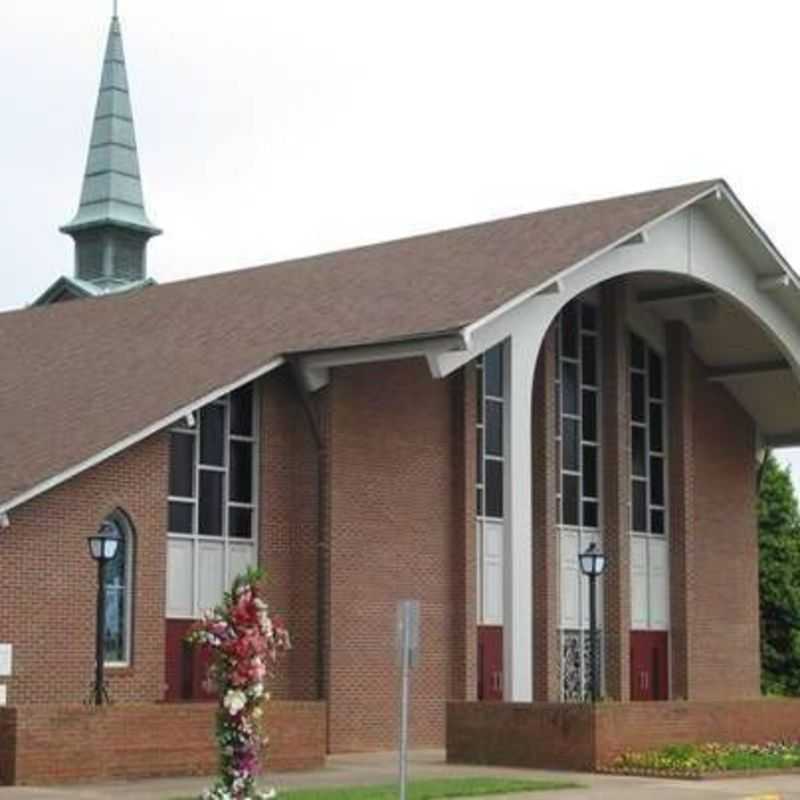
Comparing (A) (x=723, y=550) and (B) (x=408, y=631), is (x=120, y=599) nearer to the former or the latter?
(B) (x=408, y=631)

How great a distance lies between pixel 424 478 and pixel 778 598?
861 inches

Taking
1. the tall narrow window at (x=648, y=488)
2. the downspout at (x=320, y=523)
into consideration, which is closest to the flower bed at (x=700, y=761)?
the downspout at (x=320, y=523)

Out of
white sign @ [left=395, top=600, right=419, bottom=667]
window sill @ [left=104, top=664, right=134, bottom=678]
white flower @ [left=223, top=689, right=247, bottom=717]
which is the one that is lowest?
white flower @ [left=223, top=689, right=247, bottom=717]

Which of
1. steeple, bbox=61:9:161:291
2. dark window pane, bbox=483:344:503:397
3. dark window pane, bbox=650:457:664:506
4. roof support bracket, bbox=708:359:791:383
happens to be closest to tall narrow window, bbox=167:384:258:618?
dark window pane, bbox=483:344:503:397

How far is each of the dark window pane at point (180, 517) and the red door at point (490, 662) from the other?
651 cm

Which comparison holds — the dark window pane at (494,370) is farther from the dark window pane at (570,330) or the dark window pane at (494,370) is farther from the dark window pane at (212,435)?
the dark window pane at (212,435)

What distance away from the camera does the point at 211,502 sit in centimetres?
3166

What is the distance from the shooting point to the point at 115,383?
3175cm

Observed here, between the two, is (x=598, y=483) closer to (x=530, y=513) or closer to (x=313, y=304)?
(x=530, y=513)

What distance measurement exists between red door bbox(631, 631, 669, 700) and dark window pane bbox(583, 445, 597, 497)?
9.81ft

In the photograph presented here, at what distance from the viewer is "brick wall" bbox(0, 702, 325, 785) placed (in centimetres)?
2369

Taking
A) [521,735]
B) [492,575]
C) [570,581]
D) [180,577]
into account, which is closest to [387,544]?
[492,575]

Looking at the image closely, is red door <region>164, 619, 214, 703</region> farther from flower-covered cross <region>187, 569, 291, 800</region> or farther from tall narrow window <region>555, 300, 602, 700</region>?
flower-covered cross <region>187, 569, 291, 800</region>

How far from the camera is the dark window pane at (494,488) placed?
118ft
